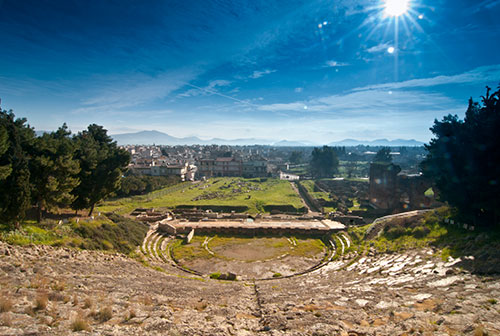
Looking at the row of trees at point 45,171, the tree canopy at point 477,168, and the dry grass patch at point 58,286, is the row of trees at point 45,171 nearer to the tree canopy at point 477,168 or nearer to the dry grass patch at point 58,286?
the dry grass patch at point 58,286

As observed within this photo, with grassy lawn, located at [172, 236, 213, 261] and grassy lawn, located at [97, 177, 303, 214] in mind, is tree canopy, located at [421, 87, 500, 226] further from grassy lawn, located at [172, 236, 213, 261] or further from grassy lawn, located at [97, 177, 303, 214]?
grassy lawn, located at [97, 177, 303, 214]

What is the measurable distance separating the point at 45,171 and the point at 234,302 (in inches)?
664

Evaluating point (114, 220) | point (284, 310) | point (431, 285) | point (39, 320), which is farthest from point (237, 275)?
point (114, 220)

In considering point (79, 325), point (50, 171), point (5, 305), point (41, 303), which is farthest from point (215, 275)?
point (50, 171)

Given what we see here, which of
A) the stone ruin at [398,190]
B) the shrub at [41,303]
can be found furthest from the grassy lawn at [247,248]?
the stone ruin at [398,190]

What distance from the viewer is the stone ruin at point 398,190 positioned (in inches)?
1585

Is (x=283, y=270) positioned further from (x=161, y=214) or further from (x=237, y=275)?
(x=161, y=214)

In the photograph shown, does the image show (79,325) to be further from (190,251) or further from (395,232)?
(395,232)

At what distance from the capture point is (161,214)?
35.7 meters

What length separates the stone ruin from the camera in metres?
40.2

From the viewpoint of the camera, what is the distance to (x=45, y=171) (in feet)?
60.7

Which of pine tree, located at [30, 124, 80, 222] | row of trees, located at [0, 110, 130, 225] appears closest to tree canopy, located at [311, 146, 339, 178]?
row of trees, located at [0, 110, 130, 225]

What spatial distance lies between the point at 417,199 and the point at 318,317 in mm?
39831

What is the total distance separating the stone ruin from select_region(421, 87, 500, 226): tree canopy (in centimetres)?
1982
